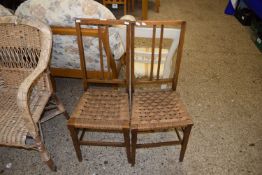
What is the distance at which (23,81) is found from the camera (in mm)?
1283

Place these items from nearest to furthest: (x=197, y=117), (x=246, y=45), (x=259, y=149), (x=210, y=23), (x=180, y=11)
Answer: (x=259, y=149)
(x=197, y=117)
(x=246, y=45)
(x=210, y=23)
(x=180, y=11)

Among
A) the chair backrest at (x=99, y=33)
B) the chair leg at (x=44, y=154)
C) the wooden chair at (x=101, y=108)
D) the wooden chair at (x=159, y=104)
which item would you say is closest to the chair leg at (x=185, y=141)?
the wooden chair at (x=159, y=104)

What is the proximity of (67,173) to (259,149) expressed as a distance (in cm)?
140

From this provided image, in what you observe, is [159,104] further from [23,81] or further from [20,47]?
[20,47]

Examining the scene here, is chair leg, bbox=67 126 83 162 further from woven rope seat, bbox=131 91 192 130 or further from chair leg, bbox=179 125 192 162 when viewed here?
chair leg, bbox=179 125 192 162

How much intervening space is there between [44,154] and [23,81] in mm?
476

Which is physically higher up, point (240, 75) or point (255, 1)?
point (255, 1)

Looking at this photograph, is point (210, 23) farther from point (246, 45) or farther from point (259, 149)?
point (259, 149)

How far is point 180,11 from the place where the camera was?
3793 millimetres

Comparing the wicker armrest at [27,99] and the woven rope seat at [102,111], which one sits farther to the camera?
the woven rope seat at [102,111]

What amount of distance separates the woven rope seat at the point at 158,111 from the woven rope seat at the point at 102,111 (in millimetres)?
72

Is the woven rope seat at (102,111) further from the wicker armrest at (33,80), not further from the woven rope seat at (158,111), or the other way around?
the wicker armrest at (33,80)

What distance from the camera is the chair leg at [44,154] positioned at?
4.44 feet

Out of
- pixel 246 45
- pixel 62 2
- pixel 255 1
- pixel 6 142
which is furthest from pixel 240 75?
pixel 6 142
